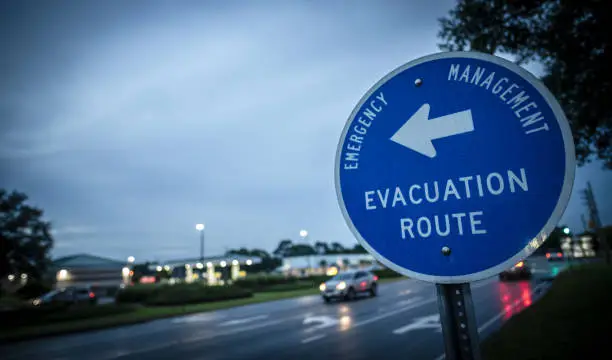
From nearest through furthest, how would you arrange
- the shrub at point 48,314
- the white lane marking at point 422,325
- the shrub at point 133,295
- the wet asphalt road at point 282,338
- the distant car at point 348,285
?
1. the wet asphalt road at point 282,338
2. the white lane marking at point 422,325
3. the shrub at point 48,314
4. the distant car at point 348,285
5. the shrub at point 133,295

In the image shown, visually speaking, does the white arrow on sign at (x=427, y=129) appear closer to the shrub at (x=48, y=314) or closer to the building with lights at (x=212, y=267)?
the shrub at (x=48, y=314)

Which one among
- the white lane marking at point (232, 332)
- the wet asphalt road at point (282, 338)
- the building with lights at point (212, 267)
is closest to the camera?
the wet asphalt road at point (282, 338)

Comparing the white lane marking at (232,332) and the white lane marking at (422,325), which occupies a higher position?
the white lane marking at (232,332)

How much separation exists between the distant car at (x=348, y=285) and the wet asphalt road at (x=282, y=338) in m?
5.56

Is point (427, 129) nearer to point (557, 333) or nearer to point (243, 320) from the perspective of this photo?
point (557, 333)

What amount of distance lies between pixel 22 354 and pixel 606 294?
1989cm

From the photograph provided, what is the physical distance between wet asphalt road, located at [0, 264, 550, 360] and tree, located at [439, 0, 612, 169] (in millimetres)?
5253

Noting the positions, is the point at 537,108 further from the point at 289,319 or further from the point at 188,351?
the point at 289,319

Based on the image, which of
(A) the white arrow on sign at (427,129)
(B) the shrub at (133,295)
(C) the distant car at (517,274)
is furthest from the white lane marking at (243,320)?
(C) the distant car at (517,274)

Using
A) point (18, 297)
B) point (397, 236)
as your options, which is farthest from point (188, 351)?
point (18, 297)

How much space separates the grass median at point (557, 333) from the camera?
275 inches

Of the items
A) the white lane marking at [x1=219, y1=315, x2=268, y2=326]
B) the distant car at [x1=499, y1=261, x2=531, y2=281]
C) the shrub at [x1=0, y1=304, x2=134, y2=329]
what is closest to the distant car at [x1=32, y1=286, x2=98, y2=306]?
the shrub at [x1=0, y1=304, x2=134, y2=329]

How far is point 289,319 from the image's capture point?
52.6 feet

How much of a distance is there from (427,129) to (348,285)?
23.4 meters
